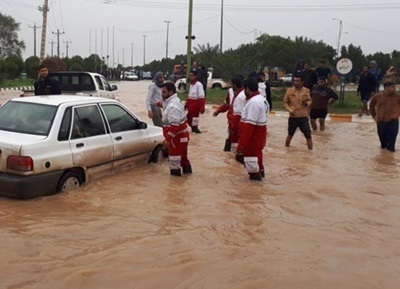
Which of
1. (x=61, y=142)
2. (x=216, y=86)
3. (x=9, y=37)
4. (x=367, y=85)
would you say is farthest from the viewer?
(x=9, y=37)

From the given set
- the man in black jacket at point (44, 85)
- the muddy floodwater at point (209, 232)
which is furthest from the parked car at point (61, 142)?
the man in black jacket at point (44, 85)

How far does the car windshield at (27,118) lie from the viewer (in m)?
6.43

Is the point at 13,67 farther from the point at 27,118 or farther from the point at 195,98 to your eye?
the point at 27,118

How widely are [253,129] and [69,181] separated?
272 centimetres

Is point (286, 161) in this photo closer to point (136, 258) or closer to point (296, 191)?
point (296, 191)

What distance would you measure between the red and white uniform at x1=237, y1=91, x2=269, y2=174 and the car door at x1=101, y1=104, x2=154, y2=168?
1.66 m

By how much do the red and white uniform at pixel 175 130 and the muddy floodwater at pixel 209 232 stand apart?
381 mm

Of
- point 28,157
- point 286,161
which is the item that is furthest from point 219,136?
point 28,157

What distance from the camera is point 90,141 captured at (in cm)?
686

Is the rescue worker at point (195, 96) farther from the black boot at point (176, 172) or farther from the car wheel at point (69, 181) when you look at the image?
the car wheel at point (69, 181)

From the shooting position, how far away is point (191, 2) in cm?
2775

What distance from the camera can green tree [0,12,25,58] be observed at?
71688 mm

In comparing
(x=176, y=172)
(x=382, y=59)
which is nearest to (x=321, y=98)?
(x=176, y=172)

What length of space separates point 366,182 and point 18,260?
5.72 metres
